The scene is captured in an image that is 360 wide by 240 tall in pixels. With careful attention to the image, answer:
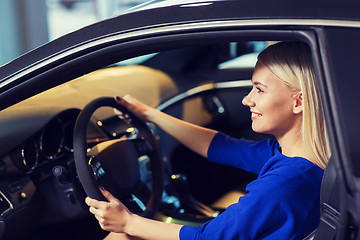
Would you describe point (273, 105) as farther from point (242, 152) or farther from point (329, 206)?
A: point (242, 152)

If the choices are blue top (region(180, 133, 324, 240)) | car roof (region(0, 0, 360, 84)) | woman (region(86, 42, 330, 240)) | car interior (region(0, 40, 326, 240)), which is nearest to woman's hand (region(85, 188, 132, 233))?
woman (region(86, 42, 330, 240))

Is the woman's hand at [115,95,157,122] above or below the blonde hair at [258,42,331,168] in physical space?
below

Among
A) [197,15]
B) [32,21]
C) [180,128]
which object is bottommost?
[180,128]

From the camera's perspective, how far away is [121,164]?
1.53m

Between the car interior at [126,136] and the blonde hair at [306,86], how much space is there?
141 millimetres

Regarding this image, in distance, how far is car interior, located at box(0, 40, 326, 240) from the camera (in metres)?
1.44

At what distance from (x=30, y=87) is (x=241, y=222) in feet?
2.08

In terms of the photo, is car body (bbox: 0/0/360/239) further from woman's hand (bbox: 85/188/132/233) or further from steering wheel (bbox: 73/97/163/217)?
woman's hand (bbox: 85/188/132/233)

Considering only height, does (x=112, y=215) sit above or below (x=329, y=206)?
below

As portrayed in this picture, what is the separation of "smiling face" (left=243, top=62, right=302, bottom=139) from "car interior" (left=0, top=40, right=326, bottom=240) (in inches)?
5.8

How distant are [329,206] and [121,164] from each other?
2.52 feet

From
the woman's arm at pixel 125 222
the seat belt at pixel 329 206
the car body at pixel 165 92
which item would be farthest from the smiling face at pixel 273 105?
the woman's arm at pixel 125 222

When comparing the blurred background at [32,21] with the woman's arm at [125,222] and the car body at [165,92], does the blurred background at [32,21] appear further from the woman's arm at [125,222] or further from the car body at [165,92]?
the woman's arm at [125,222]

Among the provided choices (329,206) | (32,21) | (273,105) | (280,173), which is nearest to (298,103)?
(273,105)
